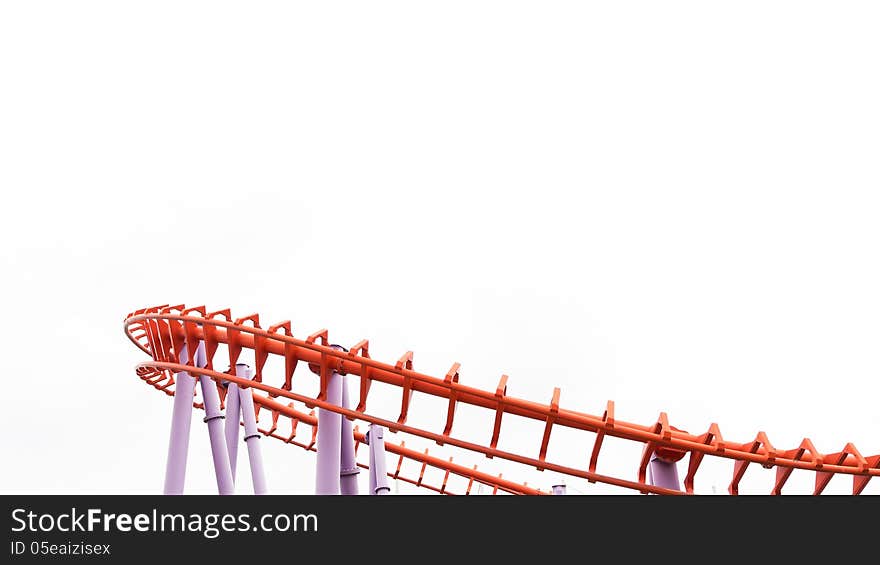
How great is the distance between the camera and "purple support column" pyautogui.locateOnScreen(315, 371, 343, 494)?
10.1 m

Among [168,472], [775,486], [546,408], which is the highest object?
[168,472]

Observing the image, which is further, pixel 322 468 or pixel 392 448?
pixel 392 448

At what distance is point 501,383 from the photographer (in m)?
8.86

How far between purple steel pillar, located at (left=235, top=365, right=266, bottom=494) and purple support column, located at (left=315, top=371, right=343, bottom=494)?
184cm

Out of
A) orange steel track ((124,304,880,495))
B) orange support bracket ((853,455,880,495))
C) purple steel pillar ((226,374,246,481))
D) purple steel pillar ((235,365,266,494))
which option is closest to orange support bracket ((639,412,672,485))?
orange steel track ((124,304,880,495))

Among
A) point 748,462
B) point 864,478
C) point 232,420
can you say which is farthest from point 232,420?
point 864,478

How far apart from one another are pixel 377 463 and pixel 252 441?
164 cm

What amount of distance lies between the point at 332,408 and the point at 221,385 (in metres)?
4.36

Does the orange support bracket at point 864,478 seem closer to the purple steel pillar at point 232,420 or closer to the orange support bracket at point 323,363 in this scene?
the orange support bracket at point 323,363

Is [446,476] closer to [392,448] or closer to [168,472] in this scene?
[392,448]

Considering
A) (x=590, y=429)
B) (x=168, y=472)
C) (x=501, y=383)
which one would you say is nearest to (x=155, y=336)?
(x=168, y=472)

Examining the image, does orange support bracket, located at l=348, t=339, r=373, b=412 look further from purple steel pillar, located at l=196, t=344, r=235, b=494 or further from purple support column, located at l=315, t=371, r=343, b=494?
purple steel pillar, located at l=196, t=344, r=235, b=494

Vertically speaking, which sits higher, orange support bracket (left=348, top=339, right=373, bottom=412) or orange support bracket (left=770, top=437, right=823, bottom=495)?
orange support bracket (left=348, top=339, right=373, bottom=412)
